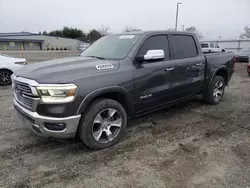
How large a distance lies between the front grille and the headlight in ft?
0.65

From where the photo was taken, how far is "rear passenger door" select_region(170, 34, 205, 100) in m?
4.38

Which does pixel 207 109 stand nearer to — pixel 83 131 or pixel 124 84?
pixel 124 84

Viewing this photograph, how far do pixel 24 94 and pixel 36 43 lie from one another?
60201 mm

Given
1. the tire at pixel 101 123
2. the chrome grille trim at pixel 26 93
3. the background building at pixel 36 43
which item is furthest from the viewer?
the background building at pixel 36 43

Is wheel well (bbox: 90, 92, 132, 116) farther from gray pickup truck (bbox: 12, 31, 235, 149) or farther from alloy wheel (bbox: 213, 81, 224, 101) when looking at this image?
alloy wheel (bbox: 213, 81, 224, 101)

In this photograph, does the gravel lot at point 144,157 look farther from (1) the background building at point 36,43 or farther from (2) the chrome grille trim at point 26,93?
(1) the background building at point 36,43

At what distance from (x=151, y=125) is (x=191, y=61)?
64.7 inches

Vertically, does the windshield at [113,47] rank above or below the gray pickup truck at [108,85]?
above

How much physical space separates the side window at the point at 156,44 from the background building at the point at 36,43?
48976 millimetres

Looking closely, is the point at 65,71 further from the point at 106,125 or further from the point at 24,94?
the point at 106,125

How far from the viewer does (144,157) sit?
3.20 metres

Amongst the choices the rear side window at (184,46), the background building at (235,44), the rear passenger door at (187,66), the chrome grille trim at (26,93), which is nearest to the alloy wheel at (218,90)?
the rear passenger door at (187,66)

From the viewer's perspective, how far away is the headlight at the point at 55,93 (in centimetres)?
278

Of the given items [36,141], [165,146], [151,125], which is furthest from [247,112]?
[36,141]
